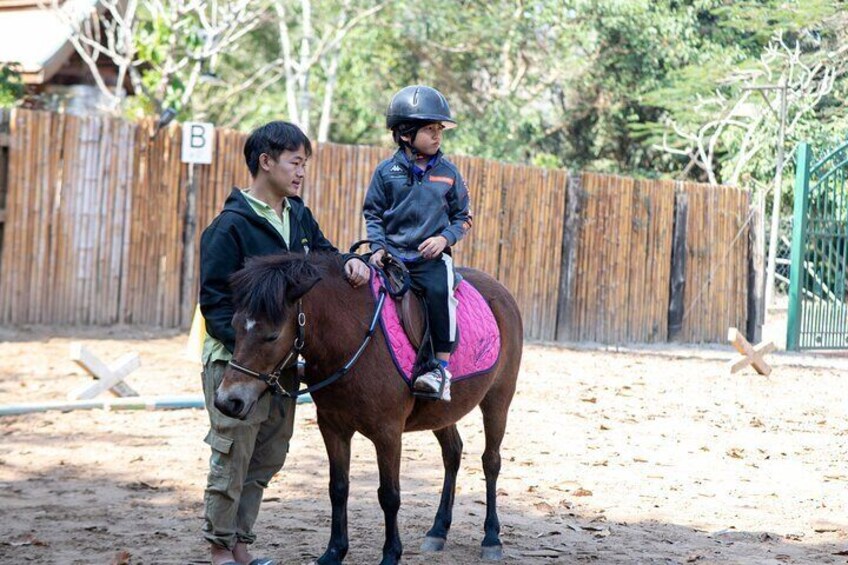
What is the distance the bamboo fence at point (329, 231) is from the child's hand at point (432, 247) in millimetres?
8217

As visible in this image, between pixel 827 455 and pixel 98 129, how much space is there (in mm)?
8360

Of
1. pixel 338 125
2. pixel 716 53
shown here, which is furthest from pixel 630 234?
pixel 338 125

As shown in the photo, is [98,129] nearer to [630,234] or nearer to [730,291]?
[630,234]

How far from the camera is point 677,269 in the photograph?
16344mm

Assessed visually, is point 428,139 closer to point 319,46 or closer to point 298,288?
point 298,288

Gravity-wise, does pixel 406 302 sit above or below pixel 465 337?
above

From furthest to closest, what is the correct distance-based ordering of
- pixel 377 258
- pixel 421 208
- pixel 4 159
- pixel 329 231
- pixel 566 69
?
1. pixel 566 69
2. pixel 329 231
3. pixel 4 159
4. pixel 421 208
5. pixel 377 258

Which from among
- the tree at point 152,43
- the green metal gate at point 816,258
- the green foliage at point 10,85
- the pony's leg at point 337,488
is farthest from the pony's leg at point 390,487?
the tree at point 152,43

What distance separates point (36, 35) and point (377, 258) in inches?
689

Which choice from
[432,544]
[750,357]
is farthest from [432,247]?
[750,357]

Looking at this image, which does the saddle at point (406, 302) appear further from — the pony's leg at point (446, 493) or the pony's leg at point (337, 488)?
the pony's leg at point (446, 493)

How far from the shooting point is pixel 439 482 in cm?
730

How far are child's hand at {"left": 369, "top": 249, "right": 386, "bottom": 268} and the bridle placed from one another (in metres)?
0.12

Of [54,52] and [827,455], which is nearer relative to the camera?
[827,455]
